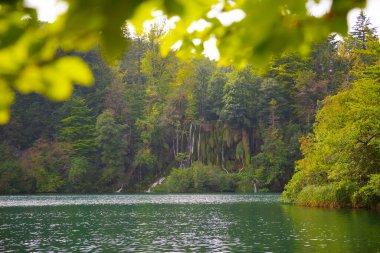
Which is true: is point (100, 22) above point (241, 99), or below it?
below

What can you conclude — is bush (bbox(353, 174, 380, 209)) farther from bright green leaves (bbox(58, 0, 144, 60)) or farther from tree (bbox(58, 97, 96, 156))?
tree (bbox(58, 97, 96, 156))

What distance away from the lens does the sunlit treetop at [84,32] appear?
1.06 meters

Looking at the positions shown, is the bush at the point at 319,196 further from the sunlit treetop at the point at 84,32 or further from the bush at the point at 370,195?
the sunlit treetop at the point at 84,32

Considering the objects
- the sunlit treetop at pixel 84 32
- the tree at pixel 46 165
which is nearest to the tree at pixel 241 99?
the tree at pixel 46 165

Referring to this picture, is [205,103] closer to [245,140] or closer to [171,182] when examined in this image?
[245,140]

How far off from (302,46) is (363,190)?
20.4 m

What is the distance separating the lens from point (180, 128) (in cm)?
6053

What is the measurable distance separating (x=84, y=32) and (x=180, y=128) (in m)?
59.4

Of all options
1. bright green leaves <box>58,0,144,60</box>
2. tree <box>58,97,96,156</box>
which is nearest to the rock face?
tree <box>58,97,96,156</box>

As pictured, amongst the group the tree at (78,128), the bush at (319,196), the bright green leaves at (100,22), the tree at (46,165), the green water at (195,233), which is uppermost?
the tree at (78,128)

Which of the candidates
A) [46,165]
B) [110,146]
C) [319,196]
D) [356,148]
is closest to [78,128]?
[110,146]

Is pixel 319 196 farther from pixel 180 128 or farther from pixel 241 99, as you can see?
pixel 180 128

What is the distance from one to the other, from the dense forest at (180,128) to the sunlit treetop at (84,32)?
1893 inches

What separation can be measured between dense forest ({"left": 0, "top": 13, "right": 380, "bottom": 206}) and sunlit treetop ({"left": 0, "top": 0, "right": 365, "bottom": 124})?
48078 millimetres
